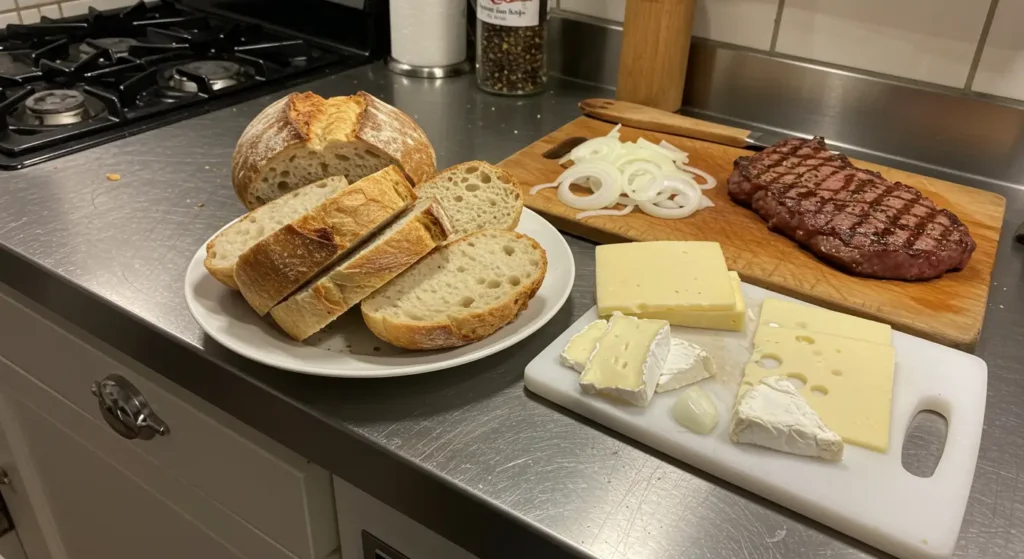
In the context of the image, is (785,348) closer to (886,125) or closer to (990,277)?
(990,277)

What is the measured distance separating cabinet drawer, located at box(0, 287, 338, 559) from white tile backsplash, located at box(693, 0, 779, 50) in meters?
0.98

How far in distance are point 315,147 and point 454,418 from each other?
356mm

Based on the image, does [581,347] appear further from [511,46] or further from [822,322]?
[511,46]

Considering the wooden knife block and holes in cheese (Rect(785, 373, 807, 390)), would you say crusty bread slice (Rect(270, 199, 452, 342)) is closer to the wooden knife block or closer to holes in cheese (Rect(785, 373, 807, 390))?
holes in cheese (Rect(785, 373, 807, 390))

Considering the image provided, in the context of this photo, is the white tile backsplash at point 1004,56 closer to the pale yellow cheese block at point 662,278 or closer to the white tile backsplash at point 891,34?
the white tile backsplash at point 891,34

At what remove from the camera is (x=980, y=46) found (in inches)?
43.6

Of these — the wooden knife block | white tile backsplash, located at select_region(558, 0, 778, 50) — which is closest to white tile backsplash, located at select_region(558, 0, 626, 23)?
white tile backsplash, located at select_region(558, 0, 778, 50)

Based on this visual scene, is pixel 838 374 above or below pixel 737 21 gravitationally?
below

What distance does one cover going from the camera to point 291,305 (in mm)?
688

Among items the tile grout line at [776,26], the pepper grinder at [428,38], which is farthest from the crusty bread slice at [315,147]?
the tile grout line at [776,26]

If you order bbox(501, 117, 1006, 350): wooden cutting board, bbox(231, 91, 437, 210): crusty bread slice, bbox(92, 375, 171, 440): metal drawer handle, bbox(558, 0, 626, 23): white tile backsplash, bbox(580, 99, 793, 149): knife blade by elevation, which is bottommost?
bbox(92, 375, 171, 440): metal drawer handle

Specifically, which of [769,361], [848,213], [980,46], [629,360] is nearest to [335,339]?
[629,360]

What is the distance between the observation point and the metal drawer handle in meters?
0.88

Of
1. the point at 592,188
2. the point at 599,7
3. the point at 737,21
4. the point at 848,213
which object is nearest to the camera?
the point at 848,213
